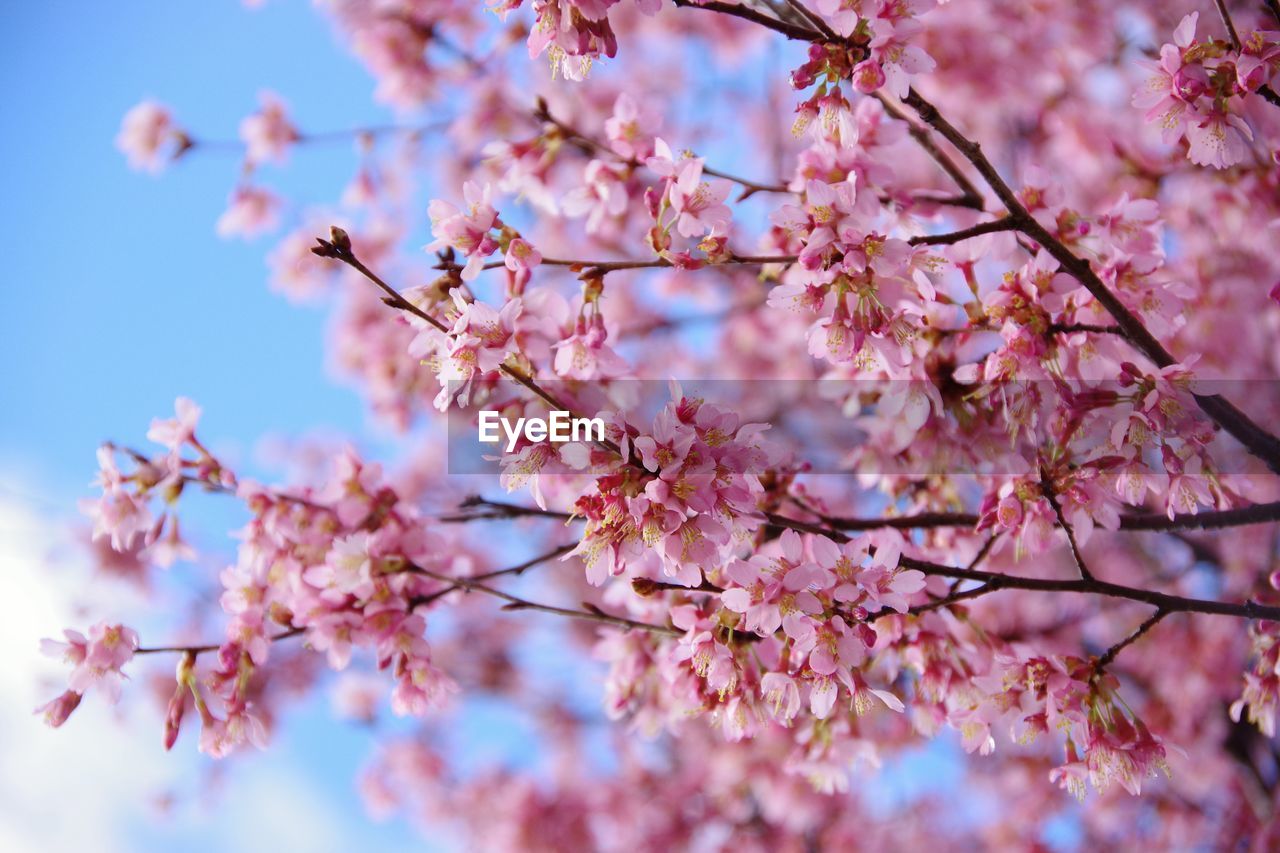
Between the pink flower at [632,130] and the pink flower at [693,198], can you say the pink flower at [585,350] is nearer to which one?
the pink flower at [693,198]

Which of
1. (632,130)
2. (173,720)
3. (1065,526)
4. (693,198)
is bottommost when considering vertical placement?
(173,720)

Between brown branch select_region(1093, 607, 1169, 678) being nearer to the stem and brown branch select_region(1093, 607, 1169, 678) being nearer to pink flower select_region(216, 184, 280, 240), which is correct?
the stem

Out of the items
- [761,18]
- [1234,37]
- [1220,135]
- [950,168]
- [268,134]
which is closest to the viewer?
[761,18]

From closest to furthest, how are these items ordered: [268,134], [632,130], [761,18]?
[761,18]
[632,130]
[268,134]

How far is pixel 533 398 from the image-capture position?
1.97 meters

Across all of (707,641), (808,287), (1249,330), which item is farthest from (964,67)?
(707,641)

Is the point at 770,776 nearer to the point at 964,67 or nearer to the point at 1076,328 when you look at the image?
the point at 1076,328

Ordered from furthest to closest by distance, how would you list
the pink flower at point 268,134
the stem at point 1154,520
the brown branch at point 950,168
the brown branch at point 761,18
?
the pink flower at point 268,134
the brown branch at point 950,168
the stem at point 1154,520
the brown branch at point 761,18

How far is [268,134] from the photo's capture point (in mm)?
4180

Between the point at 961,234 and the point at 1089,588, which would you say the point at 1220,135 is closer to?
the point at 961,234

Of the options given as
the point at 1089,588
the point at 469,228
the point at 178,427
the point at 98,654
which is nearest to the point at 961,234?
the point at 1089,588

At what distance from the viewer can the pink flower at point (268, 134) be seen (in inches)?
165

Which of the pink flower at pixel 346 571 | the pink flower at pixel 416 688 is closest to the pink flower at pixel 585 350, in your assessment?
the pink flower at pixel 346 571

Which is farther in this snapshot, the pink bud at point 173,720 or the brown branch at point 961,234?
the pink bud at point 173,720
